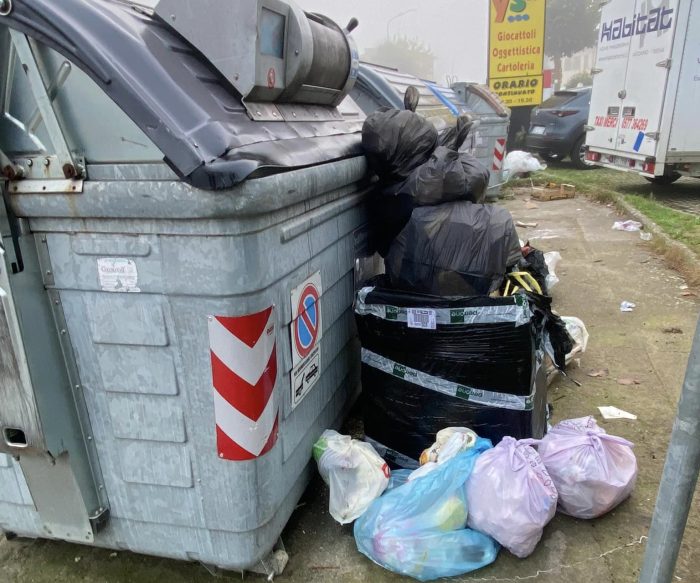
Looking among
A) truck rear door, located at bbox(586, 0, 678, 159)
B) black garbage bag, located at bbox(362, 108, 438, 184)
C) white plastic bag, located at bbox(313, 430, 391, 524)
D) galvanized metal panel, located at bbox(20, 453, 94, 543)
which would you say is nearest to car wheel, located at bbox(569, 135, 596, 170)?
truck rear door, located at bbox(586, 0, 678, 159)

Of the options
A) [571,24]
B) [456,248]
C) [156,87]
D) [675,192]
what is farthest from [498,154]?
[571,24]

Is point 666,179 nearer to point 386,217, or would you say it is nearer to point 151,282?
point 386,217

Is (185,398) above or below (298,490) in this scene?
above

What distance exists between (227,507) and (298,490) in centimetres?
42

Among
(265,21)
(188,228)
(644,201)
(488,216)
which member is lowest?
(644,201)

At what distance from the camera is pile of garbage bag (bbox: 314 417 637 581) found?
1.97 metres

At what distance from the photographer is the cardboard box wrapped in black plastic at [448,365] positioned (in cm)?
222

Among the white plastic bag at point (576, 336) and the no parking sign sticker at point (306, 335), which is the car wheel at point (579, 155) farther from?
the no parking sign sticker at point (306, 335)

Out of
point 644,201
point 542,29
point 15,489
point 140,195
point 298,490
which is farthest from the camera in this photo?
point 542,29

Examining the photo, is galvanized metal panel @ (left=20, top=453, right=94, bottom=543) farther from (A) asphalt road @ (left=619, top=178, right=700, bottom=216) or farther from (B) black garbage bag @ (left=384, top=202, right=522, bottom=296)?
(A) asphalt road @ (left=619, top=178, right=700, bottom=216)

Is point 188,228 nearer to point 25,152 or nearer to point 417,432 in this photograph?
point 25,152

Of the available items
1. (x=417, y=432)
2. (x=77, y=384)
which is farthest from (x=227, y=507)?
(x=417, y=432)

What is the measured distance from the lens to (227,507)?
5.89 ft

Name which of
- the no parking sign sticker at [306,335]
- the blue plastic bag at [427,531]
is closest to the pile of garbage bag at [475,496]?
the blue plastic bag at [427,531]
